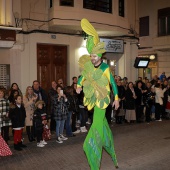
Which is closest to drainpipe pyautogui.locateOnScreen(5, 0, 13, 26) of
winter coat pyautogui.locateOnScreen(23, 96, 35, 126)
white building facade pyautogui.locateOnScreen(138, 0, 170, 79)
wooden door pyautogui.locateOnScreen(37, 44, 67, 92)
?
wooden door pyautogui.locateOnScreen(37, 44, 67, 92)

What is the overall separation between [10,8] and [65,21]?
2.41 meters

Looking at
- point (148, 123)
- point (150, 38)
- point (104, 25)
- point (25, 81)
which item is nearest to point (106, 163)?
point (148, 123)

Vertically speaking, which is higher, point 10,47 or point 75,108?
point 10,47

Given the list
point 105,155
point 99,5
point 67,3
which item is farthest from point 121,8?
point 105,155

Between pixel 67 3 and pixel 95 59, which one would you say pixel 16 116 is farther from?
pixel 67 3

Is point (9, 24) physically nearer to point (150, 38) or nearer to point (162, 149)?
point (162, 149)

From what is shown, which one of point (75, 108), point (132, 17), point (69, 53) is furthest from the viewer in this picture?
point (132, 17)

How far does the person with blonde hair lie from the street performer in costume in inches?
130

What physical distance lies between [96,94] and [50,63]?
331 inches

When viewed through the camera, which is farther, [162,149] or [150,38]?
[150,38]

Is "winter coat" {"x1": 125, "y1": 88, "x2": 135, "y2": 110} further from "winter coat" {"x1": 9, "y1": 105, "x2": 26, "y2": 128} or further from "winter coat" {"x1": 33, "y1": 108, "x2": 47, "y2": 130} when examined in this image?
"winter coat" {"x1": 9, "y1": 105, "x2": 26, "y2": 128}

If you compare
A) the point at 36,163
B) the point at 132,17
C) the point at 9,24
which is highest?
the point at 132,17

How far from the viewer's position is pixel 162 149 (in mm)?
6949

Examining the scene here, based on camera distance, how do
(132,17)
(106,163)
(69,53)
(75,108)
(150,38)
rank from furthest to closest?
(150,38), (132,17), (69,53), (75,108), (106,163)
